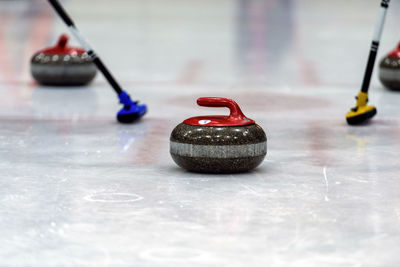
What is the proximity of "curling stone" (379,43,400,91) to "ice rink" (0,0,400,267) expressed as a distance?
14 centimetres

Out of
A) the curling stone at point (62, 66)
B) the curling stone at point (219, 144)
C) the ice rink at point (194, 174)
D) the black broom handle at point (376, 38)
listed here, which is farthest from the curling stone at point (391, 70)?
the curling stone at point (219, 144)

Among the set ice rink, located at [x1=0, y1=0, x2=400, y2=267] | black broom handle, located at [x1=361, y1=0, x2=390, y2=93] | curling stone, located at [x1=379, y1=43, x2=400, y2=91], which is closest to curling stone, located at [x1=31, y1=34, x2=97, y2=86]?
ice rink, located at [x1=0, y1=0, x2=400, y2=267]

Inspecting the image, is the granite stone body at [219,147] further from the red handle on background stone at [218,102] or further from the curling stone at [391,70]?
the curling stone at [391,70]

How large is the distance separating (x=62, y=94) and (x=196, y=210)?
510 cm

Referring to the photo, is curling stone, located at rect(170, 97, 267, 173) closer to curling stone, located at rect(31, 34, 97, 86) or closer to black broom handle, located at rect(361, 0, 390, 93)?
black broom handle, located at rect(361, 0, 390, 93)

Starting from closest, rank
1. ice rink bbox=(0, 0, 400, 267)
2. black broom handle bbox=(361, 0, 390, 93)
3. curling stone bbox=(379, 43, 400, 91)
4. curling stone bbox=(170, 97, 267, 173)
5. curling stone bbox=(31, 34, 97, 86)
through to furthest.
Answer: ice rink bbox=(0, 0, 400, 267) → curling stone bbox=(170, 97, 267, 173) → black broom handle bbox=(361, 0, 390, 93) → curling stone bbox=(379, 43, 400, 91) → curling stone bbox=(31, 34, 97, 86)

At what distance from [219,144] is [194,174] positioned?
1.00 feet

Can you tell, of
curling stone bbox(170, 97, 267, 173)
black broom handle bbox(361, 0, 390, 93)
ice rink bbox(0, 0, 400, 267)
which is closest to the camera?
ice rink bbox(0, 0, 400, 267)

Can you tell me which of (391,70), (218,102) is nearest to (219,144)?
(218,102)

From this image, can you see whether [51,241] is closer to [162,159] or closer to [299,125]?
[162,159]

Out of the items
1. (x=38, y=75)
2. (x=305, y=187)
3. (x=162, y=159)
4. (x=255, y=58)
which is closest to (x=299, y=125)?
(x=162, y=159)

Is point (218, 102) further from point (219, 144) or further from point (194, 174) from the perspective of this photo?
point (194, 174)

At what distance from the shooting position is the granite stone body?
214 inches

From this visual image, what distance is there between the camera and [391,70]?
9578mm
